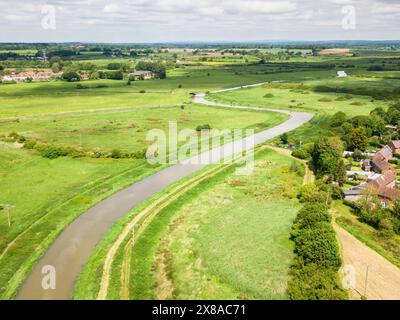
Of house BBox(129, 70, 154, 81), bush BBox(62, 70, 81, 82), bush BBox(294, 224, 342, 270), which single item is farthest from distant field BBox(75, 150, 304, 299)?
bush BBox(62, 70, 81, 82)

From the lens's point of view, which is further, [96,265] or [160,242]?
[160,242]

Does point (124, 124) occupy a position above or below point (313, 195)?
above

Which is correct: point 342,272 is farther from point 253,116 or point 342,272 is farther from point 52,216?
point 253,116

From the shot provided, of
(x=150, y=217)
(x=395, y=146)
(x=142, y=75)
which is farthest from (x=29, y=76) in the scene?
(x=395, y=146)

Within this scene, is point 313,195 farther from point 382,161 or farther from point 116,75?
point 116,75
